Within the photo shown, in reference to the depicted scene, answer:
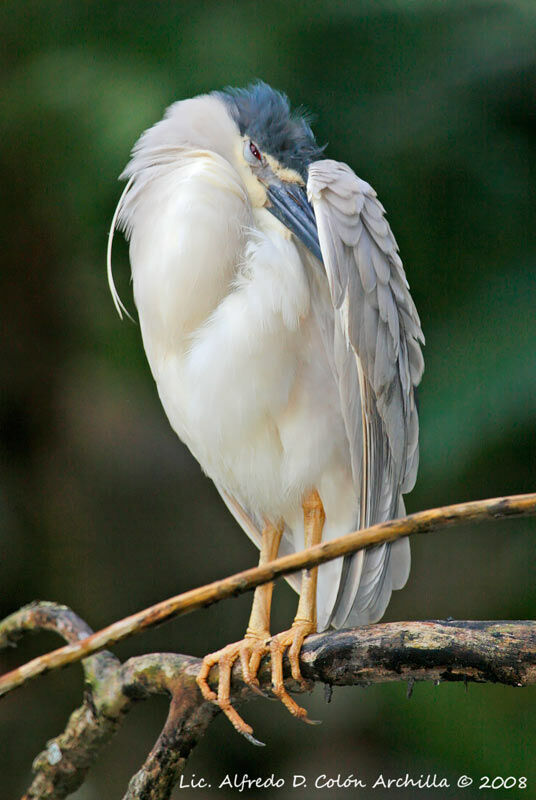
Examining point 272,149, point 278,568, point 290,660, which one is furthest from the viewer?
point 272,149

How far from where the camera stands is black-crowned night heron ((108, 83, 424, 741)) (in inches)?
44.2

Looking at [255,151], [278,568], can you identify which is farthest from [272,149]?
[278,568]

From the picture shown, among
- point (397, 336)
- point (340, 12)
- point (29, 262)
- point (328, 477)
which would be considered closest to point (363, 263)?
point (397, 336)

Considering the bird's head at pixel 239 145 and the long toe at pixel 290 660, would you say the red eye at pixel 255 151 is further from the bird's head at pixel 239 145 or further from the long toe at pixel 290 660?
the long toe at pixel 290 660

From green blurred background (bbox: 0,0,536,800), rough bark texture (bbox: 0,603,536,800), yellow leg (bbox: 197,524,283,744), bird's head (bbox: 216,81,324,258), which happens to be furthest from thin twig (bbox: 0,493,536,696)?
green blurred background (bbox: 0,0,536,800)

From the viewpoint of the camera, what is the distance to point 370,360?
1156 mm

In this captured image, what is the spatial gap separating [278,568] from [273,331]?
1.88 ft

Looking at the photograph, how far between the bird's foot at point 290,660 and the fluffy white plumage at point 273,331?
0.17m

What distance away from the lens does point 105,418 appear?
2.00 metres

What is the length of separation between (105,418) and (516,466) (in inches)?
36.1

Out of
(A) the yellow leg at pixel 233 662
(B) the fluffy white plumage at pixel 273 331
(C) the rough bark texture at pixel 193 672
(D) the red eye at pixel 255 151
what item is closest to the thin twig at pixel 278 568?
(C) the rough bark texture at pixel 193 672

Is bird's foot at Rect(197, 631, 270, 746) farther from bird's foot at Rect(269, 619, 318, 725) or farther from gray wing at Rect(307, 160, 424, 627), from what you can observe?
gray wing at Rect(307, 160, 424, 627)

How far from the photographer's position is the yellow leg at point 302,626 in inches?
42.3

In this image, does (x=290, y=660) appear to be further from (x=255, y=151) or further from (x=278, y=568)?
(x=255, y=151)
